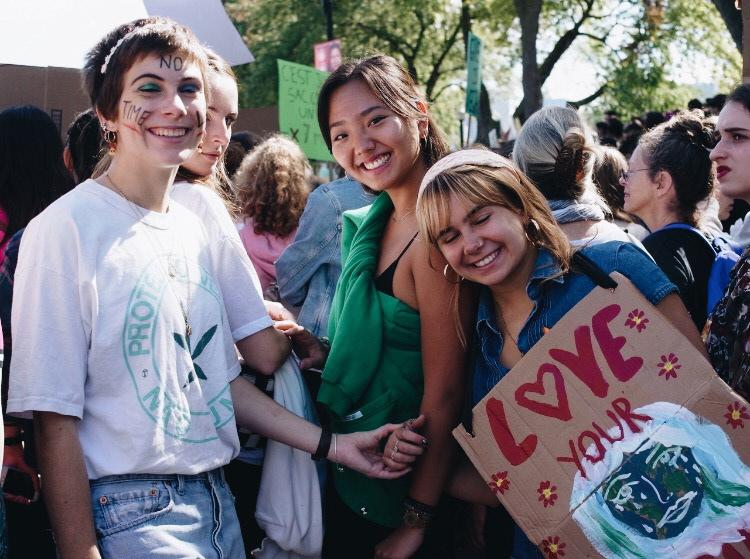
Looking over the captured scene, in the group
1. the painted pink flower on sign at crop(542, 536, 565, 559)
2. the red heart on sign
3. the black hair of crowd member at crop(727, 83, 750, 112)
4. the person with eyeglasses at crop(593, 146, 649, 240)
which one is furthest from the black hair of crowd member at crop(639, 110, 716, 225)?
the painted pink flower on sign at crop(542, 536, 565, 559)

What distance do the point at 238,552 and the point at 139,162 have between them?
103cm

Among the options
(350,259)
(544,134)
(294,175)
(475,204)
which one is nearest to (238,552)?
(350,259)

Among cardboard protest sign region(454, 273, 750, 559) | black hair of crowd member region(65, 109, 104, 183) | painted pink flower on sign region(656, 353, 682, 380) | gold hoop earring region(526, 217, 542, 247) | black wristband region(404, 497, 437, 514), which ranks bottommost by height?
black wristband region(404, 497, 437, 514)

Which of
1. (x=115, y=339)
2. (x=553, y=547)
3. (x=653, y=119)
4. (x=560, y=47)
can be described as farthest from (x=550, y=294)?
(x=560, y=47)

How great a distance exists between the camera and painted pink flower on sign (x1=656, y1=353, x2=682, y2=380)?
206 cm

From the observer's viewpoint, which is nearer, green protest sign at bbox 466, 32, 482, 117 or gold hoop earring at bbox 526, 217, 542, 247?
gold hoop earring at bbox 526, 217, 542, 247

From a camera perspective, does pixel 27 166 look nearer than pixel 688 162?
Yes

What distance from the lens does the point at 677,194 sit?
13.0ft

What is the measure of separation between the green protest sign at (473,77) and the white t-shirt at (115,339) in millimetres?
9049

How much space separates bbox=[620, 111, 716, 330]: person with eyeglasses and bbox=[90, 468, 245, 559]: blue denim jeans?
2302 mm

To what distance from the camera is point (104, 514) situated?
1.99 meters

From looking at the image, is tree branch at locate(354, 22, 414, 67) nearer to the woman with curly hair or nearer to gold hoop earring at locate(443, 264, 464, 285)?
the woman with curly hair

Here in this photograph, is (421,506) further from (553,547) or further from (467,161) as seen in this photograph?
(467,161)

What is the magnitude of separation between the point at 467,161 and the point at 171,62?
811 millimetres
